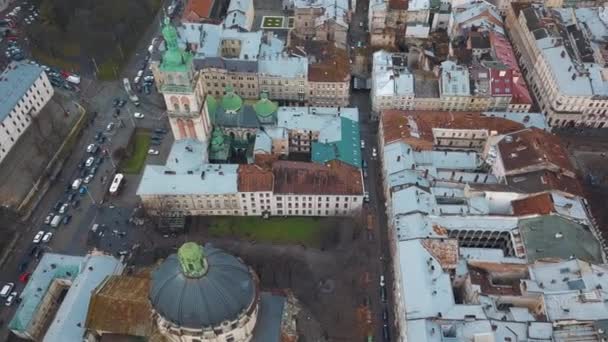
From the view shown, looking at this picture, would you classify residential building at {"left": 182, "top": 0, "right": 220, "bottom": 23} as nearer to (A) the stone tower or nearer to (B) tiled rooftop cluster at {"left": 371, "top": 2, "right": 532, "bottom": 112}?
(A) the stone tower

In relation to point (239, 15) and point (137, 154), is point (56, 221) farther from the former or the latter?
point (239, 15)

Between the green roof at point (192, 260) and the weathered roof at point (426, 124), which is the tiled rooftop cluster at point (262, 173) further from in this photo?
the green roof at point (192, 260)

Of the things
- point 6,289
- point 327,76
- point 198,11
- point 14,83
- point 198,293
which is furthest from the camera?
point 198,11

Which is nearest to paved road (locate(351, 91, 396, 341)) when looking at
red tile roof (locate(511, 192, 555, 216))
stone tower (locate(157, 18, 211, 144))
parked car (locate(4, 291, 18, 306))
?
red tile roof (locate(511, 192, 555, 216))

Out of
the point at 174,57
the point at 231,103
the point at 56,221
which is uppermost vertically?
the point at 231,103

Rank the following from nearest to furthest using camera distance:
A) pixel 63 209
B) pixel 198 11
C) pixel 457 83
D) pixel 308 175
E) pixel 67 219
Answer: pixel 308 175 → pixel 67 219 → pixel 63 209 → pixel 457 83 → pixel 198 11

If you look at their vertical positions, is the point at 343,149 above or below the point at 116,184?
above

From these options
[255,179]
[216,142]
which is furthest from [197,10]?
[255,179]

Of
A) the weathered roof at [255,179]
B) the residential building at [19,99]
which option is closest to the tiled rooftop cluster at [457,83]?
the weathered roof at [255,179]
